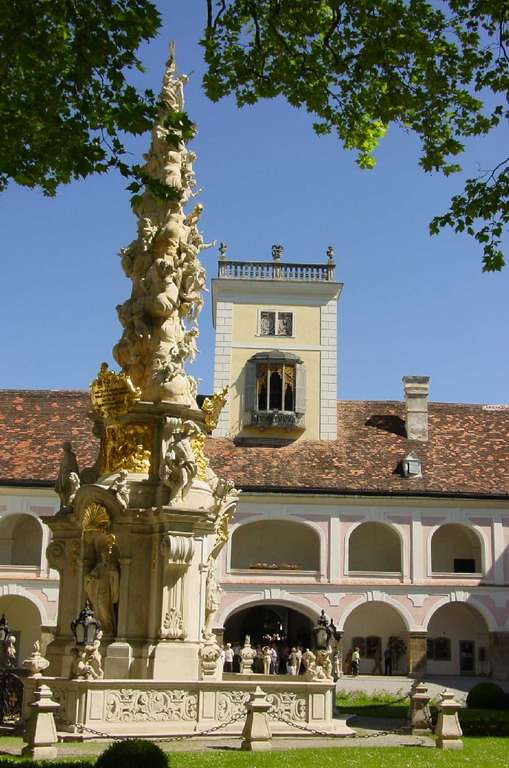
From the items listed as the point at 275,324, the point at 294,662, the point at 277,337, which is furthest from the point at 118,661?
the point at 275,324

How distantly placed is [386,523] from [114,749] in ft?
110

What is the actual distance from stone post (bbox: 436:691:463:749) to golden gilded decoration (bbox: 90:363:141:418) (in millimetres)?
7667

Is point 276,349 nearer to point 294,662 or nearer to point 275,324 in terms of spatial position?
point 275,324

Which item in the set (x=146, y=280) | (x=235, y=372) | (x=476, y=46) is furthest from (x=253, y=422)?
(x=476, y=46)

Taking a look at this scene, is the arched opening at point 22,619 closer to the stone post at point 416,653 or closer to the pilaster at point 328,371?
the pilaster at point 328,371

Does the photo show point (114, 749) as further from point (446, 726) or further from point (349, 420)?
point (349, 420)

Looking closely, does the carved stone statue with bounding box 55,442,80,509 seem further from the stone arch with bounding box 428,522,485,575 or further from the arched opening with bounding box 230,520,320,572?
the stone arch with bounding box 428,522,485,575

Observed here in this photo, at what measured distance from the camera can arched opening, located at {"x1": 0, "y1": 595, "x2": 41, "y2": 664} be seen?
43.9m

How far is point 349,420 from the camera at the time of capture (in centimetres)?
4875

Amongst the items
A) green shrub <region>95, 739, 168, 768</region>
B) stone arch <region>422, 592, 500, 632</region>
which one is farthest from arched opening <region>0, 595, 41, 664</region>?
green shrub <region>95, 739, 168, 768</region>

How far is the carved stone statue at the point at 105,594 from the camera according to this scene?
644 inches

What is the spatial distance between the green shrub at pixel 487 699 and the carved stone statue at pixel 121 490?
16.7 m

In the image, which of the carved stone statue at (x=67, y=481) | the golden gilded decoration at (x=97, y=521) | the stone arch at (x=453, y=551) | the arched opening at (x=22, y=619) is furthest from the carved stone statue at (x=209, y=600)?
the stone arch at (x=453, y=551)

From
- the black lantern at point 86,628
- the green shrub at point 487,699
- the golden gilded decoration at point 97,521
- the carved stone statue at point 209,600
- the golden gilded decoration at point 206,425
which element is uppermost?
the golden gilded decoration at point 206,425
